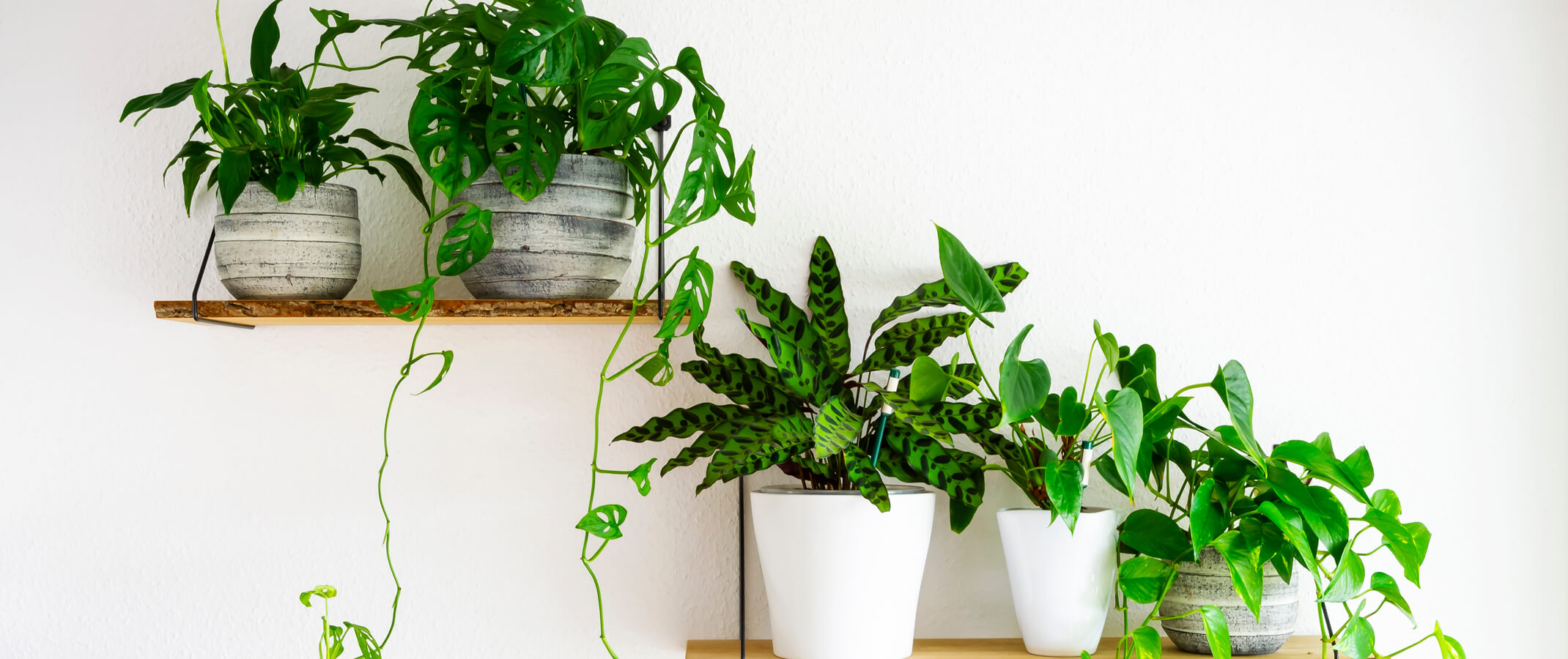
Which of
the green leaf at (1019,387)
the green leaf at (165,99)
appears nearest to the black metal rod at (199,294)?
the green leaf at (165,99)

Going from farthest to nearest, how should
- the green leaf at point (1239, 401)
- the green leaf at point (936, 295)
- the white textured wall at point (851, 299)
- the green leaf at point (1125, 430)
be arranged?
the white textured wall at point (851, 299), the green leaf at point (936, 295), the green leaf at point (1239, 401), the green leaf at point (1125, 430)

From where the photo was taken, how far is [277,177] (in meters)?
0.95

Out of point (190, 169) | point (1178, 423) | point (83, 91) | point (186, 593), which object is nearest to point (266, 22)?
point (190, 169)

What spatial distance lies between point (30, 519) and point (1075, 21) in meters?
1.40

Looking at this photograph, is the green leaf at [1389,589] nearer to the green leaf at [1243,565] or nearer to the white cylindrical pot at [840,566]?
the green leaf at [1243,565]

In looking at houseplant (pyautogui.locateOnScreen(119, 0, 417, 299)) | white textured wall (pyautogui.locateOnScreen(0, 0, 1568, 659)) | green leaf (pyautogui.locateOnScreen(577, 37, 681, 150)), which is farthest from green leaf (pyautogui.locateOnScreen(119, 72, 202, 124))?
green leaf (pyautogui.locateOnScreen(577, 37, 681, 150))

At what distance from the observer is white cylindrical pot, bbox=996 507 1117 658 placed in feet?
3.18

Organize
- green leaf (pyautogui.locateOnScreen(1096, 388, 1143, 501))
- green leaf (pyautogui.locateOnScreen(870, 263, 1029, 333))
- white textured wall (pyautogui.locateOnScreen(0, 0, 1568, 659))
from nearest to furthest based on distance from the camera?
1. green leaf (pyautogui.locateOnScreen(1096, 388, 1143, 501))
2. green leaf (pyautogui.locateOnScreen(870, 263, 1029, 333))
3. white textured wall (pyautogui.locateOnScreen(0, 0, 1568, 659))

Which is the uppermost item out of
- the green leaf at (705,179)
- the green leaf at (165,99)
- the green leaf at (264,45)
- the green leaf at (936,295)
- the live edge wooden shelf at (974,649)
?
the green leaf at (264,45)

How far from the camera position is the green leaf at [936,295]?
3.30 feet

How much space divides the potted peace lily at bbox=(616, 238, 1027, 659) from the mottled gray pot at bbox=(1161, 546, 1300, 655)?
0.79 ft

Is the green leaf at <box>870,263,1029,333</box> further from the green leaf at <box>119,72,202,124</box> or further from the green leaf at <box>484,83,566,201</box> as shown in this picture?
the green leaf at <box>119,72,202,124</box>

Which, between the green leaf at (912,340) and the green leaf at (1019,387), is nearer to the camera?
the green leaf at (1019,387)

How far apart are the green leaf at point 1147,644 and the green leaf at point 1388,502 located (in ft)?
0.97
